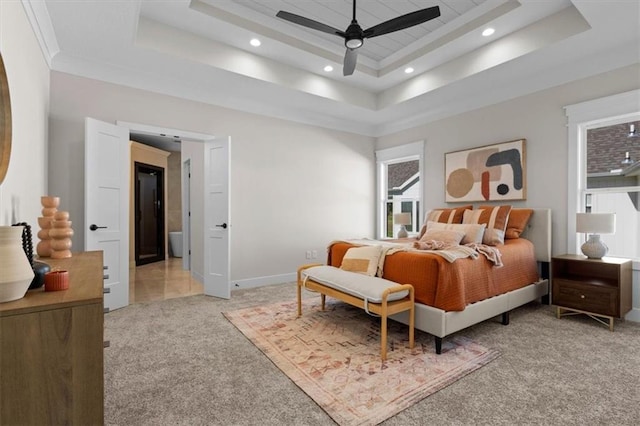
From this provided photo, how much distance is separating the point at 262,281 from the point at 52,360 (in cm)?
375

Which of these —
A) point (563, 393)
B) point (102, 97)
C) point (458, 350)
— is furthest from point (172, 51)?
point (563, 393)

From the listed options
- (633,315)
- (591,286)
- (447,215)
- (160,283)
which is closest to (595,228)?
(591,286)

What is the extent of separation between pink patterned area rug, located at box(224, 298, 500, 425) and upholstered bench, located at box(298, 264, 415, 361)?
0.65 feet

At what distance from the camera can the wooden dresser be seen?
3.06 feet

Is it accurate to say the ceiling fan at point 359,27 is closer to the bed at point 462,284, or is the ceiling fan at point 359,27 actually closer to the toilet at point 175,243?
the bed at point 462,284

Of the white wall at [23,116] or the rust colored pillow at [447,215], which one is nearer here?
the white wall at [23,116]

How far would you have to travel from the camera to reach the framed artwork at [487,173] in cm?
400

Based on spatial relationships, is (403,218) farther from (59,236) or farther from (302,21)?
(59,236)

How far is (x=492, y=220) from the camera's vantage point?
374 centimetres

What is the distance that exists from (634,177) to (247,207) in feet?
14.8

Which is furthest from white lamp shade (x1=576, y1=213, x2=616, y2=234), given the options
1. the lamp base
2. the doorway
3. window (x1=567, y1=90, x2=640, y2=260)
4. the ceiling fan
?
the doorway

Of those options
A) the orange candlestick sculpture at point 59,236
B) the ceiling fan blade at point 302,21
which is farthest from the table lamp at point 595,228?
the orange candlestick sculpture at point 59,236

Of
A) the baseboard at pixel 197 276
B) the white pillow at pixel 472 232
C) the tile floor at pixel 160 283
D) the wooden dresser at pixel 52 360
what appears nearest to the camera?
the wooden dresser at pixel 52 360

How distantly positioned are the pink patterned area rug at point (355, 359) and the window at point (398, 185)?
274cm
